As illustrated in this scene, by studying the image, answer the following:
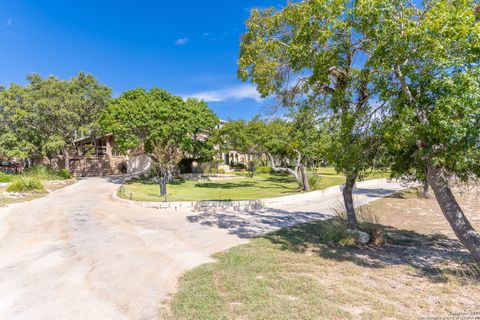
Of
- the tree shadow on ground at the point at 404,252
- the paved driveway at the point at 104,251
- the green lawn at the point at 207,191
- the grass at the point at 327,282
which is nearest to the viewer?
the grass at the point at 327,282

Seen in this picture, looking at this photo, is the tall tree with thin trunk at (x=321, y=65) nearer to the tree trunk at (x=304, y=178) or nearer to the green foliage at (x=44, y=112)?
the tree trunk at (x=304, y=178)

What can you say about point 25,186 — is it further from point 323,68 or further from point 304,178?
point 323,68

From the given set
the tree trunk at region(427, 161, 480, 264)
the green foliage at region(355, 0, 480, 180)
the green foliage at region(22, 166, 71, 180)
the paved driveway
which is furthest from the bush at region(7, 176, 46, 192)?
the tree trunk at region(427, 161, 480, 264)

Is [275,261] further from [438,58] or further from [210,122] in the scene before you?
[210,122]

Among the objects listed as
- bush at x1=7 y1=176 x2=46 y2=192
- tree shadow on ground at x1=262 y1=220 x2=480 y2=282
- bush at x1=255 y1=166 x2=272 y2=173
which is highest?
bush at x1=255 y1=166 x2=272 y2=173

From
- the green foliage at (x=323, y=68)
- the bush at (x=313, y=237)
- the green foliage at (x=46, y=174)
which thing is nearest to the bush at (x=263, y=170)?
the green foliage at (x=46, y=174)

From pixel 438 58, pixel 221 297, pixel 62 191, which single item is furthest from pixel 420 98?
pixel 62 191

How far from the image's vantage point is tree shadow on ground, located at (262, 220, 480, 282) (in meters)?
5.50

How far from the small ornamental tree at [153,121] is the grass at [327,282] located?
594 inches

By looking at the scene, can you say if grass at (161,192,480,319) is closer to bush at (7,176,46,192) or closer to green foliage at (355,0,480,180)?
green foliage at (355,0,480,180)

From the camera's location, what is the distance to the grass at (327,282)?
3.92 m

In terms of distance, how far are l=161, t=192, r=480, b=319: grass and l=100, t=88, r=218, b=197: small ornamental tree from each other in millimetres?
15081

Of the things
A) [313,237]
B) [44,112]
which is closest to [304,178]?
[313,237]

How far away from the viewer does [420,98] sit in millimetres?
4777
